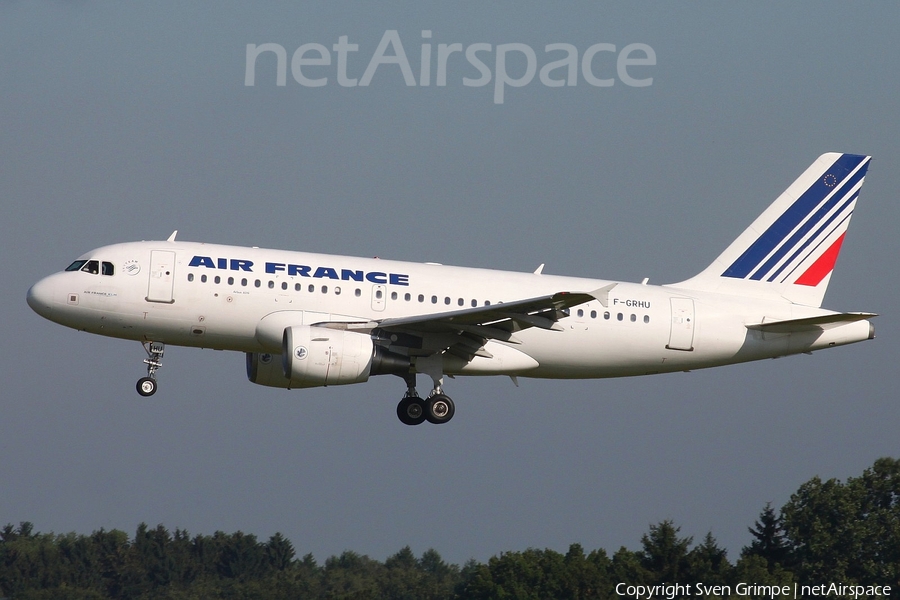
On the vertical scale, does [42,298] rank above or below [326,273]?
below

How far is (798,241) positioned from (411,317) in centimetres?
1499

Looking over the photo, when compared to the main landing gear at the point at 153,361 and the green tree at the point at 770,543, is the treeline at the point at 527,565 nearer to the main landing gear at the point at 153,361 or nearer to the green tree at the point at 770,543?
the green tree at the point at 770,543

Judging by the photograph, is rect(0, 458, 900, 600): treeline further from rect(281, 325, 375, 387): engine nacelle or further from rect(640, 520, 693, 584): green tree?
rect(281, 325, 375, 387): engine nacelle

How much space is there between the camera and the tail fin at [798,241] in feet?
143

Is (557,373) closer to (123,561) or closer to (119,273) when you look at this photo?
(119,273)

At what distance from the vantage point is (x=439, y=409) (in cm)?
3944

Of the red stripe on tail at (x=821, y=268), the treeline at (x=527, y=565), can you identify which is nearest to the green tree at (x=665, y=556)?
the treeline at (x=527, y=565)

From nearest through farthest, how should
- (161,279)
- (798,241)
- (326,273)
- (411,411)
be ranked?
(161,279) → (326,273) → (411,411) → (798,241)

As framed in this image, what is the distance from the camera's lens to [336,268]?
1528 inches

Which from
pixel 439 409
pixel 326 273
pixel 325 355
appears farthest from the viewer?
pixel 439 409

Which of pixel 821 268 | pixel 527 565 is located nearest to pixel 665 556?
pixel 527 565

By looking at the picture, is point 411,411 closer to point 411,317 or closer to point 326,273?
point 411,317

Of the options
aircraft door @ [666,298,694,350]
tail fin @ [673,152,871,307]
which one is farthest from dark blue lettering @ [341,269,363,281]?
tail fin @ [673,152,871,307]

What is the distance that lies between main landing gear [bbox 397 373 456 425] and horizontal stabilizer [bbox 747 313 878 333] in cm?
1017
